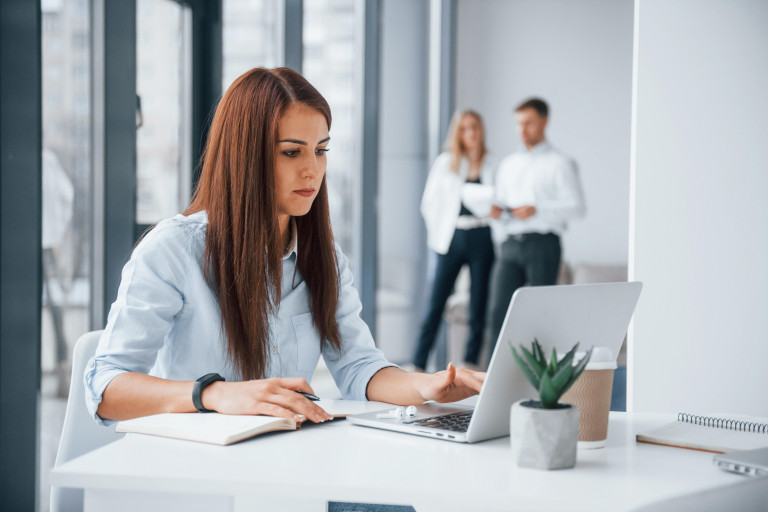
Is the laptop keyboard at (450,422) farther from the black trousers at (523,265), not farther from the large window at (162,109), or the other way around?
the black trousers at (523,265)

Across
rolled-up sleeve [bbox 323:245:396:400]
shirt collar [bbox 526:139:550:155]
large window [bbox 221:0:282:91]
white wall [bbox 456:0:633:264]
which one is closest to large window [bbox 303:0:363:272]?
large window [bbox 221:0:282:91]

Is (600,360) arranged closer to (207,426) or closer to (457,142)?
(207,426)

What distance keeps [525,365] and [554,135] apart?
5.20m

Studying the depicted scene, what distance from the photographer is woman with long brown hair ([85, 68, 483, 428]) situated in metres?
1.40

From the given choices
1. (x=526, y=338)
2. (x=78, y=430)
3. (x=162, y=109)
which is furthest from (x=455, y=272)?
(x=526, y=338)

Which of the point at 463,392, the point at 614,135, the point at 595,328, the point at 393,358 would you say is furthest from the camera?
the point at 614,135

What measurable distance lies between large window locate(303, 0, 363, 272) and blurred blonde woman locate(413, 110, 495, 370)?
0.58 m

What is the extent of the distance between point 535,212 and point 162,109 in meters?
2.45

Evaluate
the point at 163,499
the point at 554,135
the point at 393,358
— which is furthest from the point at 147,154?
the point at 554,135

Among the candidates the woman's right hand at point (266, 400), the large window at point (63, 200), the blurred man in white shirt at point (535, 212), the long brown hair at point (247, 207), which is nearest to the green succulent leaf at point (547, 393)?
the woman's right hand at point (266, 400)

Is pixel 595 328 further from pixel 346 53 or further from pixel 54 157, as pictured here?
pixel 346 53

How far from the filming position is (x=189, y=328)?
150 centimetres

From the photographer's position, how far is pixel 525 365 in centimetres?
102

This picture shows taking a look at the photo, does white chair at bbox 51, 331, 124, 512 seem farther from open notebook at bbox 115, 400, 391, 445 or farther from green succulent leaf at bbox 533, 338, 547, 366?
green succulent leaf at bbox 533, 338, 547, 366
